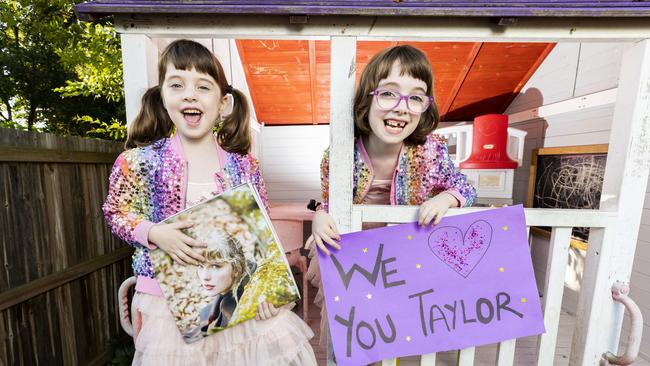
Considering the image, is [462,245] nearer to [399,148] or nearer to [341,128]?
[399,148]

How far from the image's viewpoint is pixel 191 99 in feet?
2.96

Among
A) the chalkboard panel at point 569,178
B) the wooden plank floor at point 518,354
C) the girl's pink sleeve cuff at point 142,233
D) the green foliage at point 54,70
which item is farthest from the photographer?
the green foliage at point 54,70

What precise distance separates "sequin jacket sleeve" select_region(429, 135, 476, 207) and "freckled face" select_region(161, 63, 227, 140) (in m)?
0.84

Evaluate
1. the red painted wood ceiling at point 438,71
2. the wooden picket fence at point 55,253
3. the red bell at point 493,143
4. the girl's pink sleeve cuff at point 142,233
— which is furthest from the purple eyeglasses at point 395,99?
the red bell at point 493,143

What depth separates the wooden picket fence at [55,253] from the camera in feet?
3.94

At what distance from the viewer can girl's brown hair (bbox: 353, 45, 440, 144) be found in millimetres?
943

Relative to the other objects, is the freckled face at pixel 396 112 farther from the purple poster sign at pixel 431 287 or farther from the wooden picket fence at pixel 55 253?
the wooden picket fence at pixel 55 253

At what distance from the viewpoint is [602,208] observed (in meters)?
1.03

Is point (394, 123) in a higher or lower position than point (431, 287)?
higher

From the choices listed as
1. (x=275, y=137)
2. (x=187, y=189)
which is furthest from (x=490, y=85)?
(x=187, y=189)

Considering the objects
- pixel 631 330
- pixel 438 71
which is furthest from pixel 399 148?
pixel 438 71

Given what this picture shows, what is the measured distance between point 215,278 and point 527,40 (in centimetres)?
129

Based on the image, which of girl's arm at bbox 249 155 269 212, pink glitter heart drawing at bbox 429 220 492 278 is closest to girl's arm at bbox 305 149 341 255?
girl's arm at bbox 249 155 269 212

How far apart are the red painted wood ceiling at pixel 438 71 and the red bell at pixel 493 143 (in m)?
0.49
